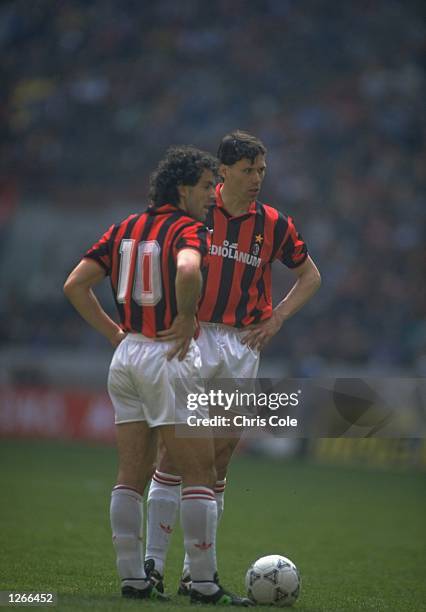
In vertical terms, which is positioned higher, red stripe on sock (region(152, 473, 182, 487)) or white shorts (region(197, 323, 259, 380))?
white shorts (region(197, 323, 259, 380))

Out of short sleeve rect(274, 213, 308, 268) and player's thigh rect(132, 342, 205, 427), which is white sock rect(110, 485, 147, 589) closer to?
player's thigh rect(132, 342, 205, 427)

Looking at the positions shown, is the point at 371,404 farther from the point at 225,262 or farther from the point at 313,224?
the point at 225,262

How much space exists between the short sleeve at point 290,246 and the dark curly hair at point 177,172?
89 cm

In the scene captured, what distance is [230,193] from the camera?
5473 millimetres

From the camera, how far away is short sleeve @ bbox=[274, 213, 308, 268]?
5500mm

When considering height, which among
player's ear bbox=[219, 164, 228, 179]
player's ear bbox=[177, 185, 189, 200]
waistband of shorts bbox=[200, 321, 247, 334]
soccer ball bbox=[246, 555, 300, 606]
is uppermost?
player's ear bbox=[219, 164, 228, 179]

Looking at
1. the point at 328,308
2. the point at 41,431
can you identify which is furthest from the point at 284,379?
the point at 41,431

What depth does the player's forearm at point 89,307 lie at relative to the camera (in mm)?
4781

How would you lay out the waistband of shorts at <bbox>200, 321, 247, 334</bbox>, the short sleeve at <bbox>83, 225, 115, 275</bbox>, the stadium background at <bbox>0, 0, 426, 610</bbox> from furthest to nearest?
the stadium background at <bbox>0, 0, 426, 610</bbox> → the waistband of shorts at <bbox>200, 321, 247, 334</bbox> → the short sleeve at <bbox>83, 225, 115, 275</bbox>

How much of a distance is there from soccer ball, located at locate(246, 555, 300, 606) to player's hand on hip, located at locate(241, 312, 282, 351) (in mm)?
1114

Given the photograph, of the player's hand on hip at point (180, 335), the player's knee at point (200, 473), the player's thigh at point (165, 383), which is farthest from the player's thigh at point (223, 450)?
the player's hand on hip at point (180, 335)

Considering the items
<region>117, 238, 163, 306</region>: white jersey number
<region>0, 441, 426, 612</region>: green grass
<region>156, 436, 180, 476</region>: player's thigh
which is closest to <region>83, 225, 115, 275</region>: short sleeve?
<region>117, 238, 163, 306</region>: white jersey number

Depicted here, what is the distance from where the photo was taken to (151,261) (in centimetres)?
453

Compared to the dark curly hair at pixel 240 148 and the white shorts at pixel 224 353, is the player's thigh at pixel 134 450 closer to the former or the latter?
the white shorts at pixel 224 353
